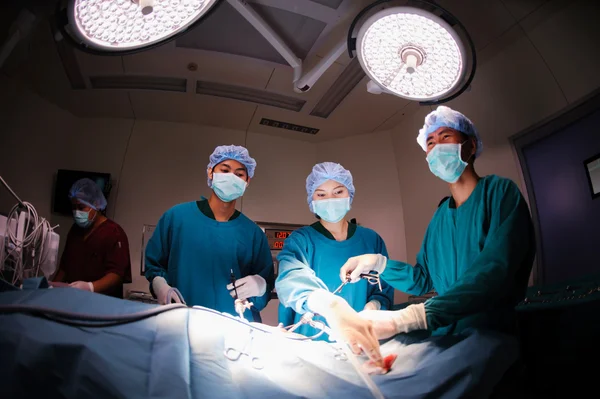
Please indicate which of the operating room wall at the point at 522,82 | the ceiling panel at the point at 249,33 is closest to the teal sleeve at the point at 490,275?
the operating room wall at the point at 522,82

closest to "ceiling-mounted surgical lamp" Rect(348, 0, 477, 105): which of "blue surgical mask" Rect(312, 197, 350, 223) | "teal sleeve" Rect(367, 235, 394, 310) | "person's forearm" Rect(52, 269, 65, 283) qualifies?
"blue surgical mask" Rect(312, 197, 350, 223)

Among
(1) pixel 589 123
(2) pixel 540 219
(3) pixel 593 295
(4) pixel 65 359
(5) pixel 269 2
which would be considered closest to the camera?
(4) pixel 65 359

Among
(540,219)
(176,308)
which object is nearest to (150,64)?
(176,308)

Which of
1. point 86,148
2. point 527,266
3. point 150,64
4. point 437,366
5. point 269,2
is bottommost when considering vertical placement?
point 437,366

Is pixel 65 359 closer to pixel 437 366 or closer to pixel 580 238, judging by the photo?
pixel 437 366

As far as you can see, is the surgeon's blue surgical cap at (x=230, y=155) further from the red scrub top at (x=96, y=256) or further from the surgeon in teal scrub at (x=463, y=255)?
the surgeon in teal scrub at (x=463, y=255)

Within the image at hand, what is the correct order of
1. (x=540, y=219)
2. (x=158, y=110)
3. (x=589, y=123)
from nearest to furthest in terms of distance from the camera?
(x=589, y=123), (x=540, y=219), (x=158, y=110)

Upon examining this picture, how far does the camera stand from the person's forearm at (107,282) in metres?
1.40

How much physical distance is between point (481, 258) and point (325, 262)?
70 cm

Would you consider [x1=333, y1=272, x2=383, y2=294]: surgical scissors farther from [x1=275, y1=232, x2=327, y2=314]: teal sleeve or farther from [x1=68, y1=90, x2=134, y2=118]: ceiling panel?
[x1=68, y1=90, x2=134, y2=118]: ceiling panel

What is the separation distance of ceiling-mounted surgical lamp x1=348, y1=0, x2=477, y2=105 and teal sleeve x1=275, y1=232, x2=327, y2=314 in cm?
79

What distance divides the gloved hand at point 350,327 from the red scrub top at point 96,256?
86cm

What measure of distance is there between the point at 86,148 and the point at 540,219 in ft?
6.13

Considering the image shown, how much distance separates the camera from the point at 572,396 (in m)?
0.96
